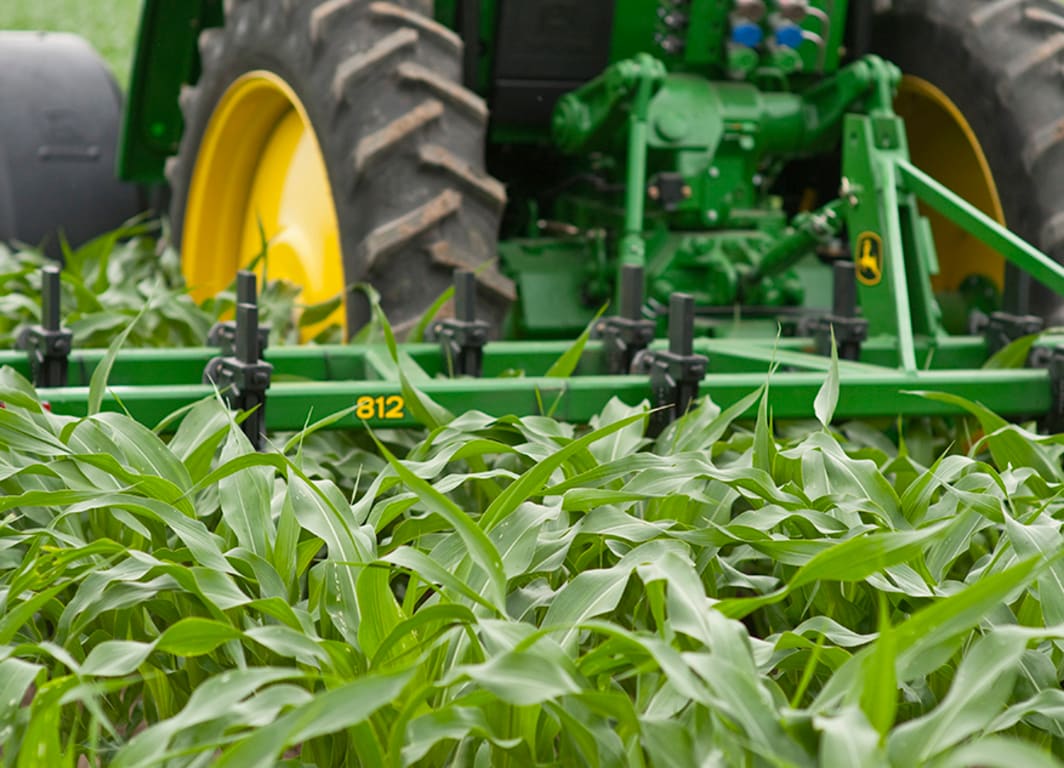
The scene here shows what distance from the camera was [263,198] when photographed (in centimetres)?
387

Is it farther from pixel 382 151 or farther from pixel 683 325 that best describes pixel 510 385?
pixel 382 151

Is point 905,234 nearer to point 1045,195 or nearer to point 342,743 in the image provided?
point 1045,195

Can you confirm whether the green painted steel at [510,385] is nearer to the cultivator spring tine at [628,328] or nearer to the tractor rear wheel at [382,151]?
the cultivator spring tine at [628,328]

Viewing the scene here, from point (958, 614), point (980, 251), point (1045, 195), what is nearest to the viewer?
point (958, 614)

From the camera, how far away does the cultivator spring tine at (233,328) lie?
248cm

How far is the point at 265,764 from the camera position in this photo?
4.10 feet

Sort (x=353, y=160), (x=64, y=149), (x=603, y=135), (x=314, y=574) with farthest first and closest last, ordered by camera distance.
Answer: (x=64, y=149), (x=603, y=135), (x=353, y=160), (x=314, y=574)

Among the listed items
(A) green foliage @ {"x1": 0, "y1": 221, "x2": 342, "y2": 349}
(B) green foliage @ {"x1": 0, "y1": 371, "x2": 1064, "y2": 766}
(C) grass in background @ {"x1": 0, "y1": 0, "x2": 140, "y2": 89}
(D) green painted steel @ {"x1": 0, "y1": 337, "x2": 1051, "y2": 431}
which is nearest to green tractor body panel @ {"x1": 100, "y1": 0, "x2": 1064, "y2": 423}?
(D) green painted steel @ {"x1": 0, "y1": 337, "x2": 1051, "y2": 431}

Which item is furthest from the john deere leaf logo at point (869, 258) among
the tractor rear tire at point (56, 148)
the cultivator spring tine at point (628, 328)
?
the tractor rear tire at point (56, 148)

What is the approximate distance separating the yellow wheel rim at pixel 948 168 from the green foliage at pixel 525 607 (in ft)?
5.45

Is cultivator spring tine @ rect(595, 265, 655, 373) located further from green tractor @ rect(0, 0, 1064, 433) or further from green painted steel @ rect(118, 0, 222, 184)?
green painted steel @ rect(118, 0, 222, 184)

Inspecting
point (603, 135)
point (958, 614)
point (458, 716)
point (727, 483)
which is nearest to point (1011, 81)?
point (603, 135)

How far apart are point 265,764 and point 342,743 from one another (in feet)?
1.12

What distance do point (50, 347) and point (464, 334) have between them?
74cm
